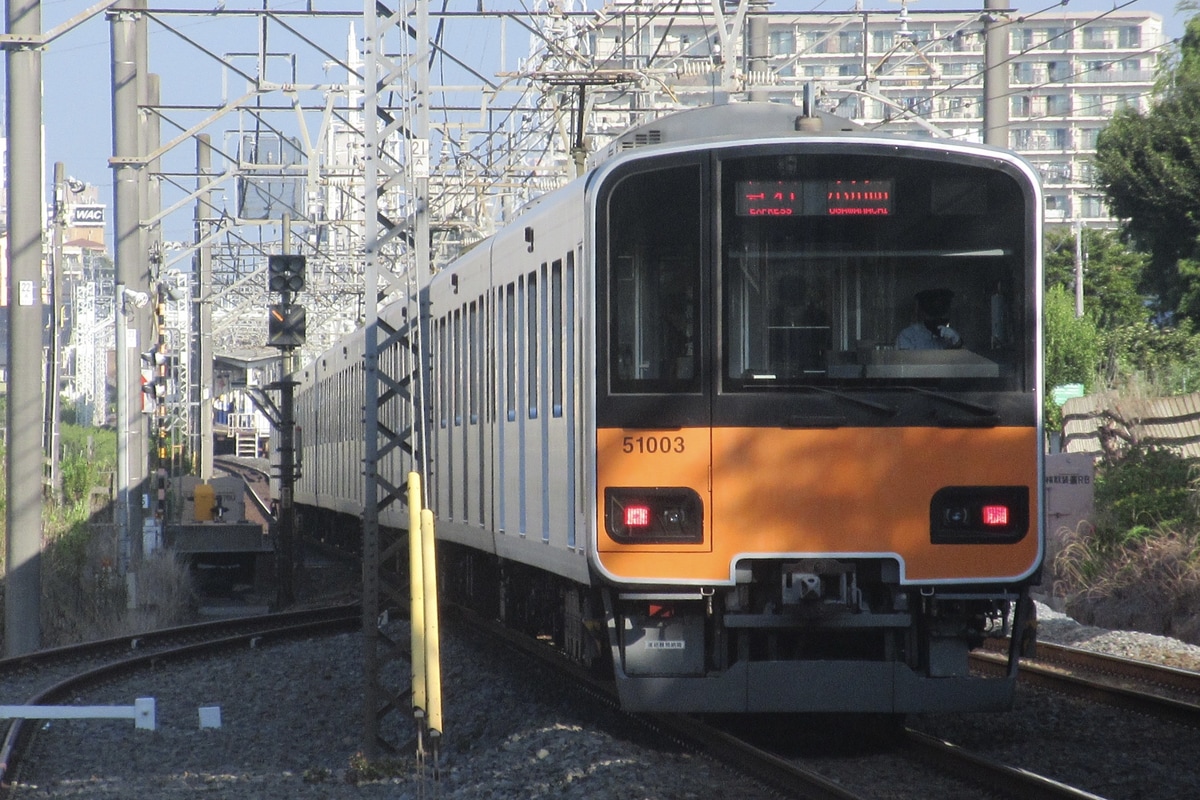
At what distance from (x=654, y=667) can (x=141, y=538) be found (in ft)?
44.0

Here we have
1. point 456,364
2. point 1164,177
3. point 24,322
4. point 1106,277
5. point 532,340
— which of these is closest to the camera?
point 532,340

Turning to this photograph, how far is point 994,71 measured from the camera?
1720cm

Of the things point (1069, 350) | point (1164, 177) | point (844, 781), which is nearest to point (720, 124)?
point (844, 781)

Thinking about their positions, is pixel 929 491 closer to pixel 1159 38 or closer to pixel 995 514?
pixel 995 514

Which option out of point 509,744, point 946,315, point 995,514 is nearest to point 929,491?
point 995,514

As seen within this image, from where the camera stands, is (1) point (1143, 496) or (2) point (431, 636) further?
(1) point (1143, 496)

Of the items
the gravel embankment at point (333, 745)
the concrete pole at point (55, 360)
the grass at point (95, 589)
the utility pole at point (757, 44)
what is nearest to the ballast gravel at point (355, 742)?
the gravel embankment at point (333, 745)

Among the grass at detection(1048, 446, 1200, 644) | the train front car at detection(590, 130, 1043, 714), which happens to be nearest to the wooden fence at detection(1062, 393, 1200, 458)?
the grass at detection(1048, 446, 1200, 644)

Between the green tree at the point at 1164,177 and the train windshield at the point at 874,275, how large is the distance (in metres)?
23.5

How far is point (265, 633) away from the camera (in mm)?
15594

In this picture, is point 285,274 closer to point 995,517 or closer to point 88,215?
point 995,517

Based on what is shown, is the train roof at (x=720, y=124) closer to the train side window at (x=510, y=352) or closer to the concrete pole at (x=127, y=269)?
the train side window at (x=510, y=352)

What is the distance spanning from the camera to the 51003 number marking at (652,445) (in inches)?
306

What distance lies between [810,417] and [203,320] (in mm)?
26263
